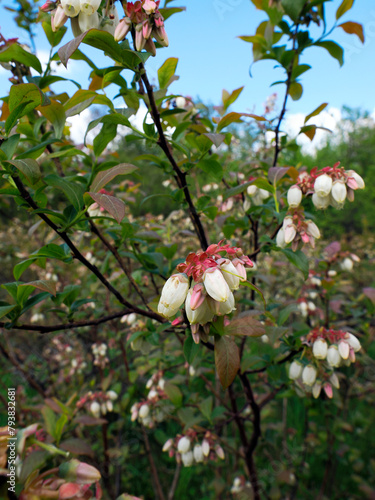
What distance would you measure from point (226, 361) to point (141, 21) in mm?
785

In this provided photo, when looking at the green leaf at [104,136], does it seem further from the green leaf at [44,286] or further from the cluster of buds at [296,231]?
the cluster of buds at [296,231]

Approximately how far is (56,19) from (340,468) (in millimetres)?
3569

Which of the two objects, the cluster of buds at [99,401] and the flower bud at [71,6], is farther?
the cluster of buds at [99,401]

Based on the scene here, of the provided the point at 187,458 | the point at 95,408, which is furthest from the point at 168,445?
the point at 95,408

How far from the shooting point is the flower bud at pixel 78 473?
2.03ft

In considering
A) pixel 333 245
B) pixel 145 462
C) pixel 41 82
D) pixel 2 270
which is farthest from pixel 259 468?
pixel 2 270

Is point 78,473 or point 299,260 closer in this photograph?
point 78,473

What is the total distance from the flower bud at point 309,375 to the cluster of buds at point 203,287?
647 millimetres

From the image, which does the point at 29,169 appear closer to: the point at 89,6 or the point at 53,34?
the point at 89,6

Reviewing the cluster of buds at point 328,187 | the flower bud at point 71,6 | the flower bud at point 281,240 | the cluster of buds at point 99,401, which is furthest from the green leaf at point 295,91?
the cluster of buds at point 99,401

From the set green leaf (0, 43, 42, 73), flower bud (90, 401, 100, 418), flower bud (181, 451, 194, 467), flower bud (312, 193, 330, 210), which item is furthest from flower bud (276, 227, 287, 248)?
flower bud (90, 401, 100, 418)

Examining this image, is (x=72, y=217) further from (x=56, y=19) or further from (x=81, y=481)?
(x=81, y=481)

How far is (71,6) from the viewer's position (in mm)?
716

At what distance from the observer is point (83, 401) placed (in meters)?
1.88
